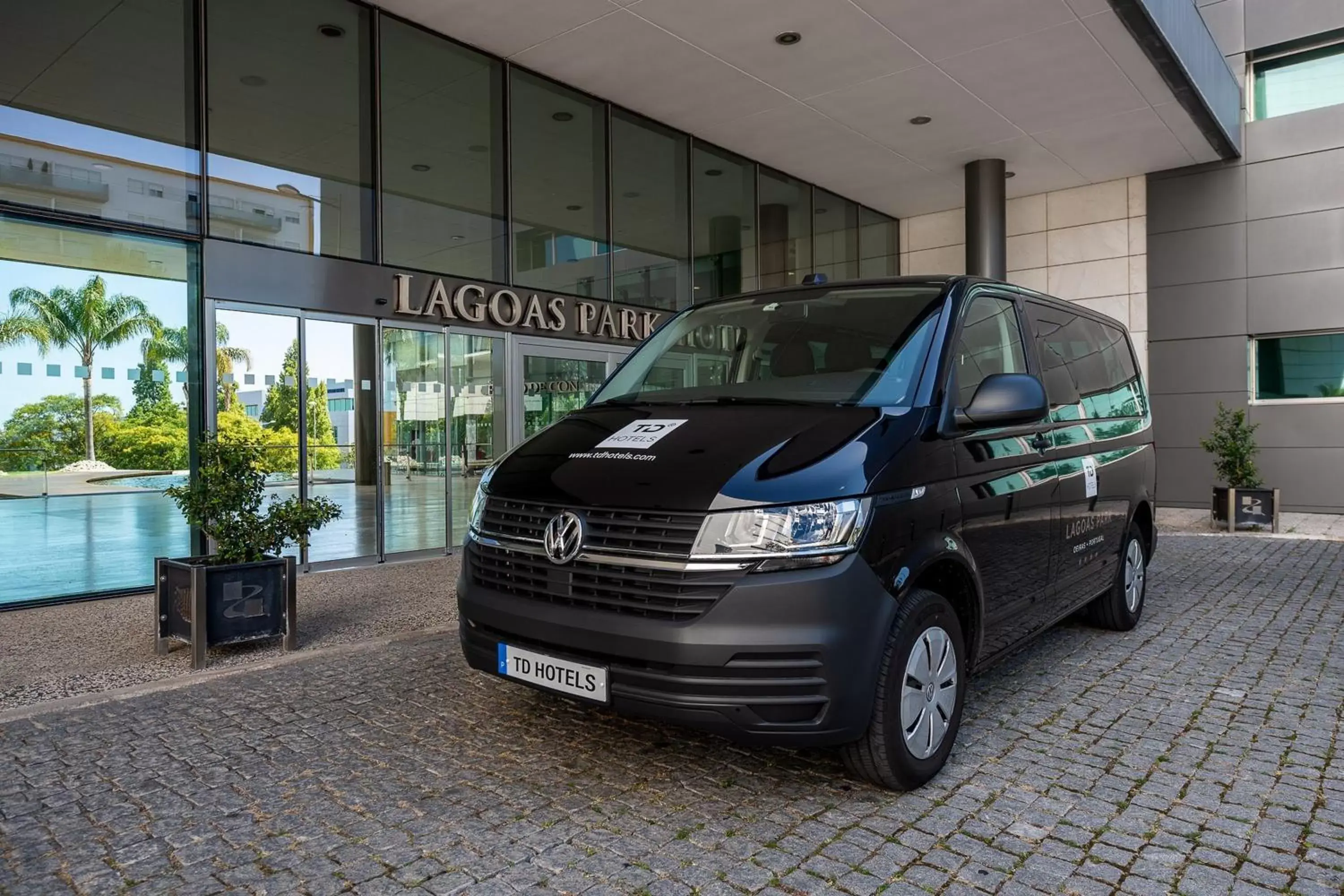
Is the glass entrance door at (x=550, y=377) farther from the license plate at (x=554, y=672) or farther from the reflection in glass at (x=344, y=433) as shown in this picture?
the license plate at (x=554, y=672)

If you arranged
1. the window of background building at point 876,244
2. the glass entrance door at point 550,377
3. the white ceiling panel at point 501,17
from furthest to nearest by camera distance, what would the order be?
the window of background building at point 876,244
the glass entrance door at point 550,377
the white ceiling panel at point 501,17

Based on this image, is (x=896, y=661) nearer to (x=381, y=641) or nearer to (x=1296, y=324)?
(x=381, y=641)

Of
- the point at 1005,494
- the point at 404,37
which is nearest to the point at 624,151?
the point at 404,37

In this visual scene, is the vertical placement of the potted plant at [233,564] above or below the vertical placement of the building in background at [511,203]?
below

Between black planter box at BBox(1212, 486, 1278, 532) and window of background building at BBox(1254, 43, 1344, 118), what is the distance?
6.53 m

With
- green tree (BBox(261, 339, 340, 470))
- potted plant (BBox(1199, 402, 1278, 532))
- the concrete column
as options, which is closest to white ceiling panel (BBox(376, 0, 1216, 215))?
the concrete column

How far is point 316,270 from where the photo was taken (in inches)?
332

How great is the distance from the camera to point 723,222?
45.2 feet

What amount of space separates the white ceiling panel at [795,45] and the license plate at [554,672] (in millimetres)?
7612

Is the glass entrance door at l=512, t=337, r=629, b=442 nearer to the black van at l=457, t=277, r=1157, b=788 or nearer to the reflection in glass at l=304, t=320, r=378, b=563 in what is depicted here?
the reflection in glass at l=304, t=320, r=378, b=563

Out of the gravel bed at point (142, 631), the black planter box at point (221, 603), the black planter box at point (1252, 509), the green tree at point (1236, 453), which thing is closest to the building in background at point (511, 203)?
the gravel bed at point (142, 631)

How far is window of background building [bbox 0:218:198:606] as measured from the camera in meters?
7.18

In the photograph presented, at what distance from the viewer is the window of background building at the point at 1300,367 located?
1339cm

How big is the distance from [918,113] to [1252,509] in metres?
6.84
